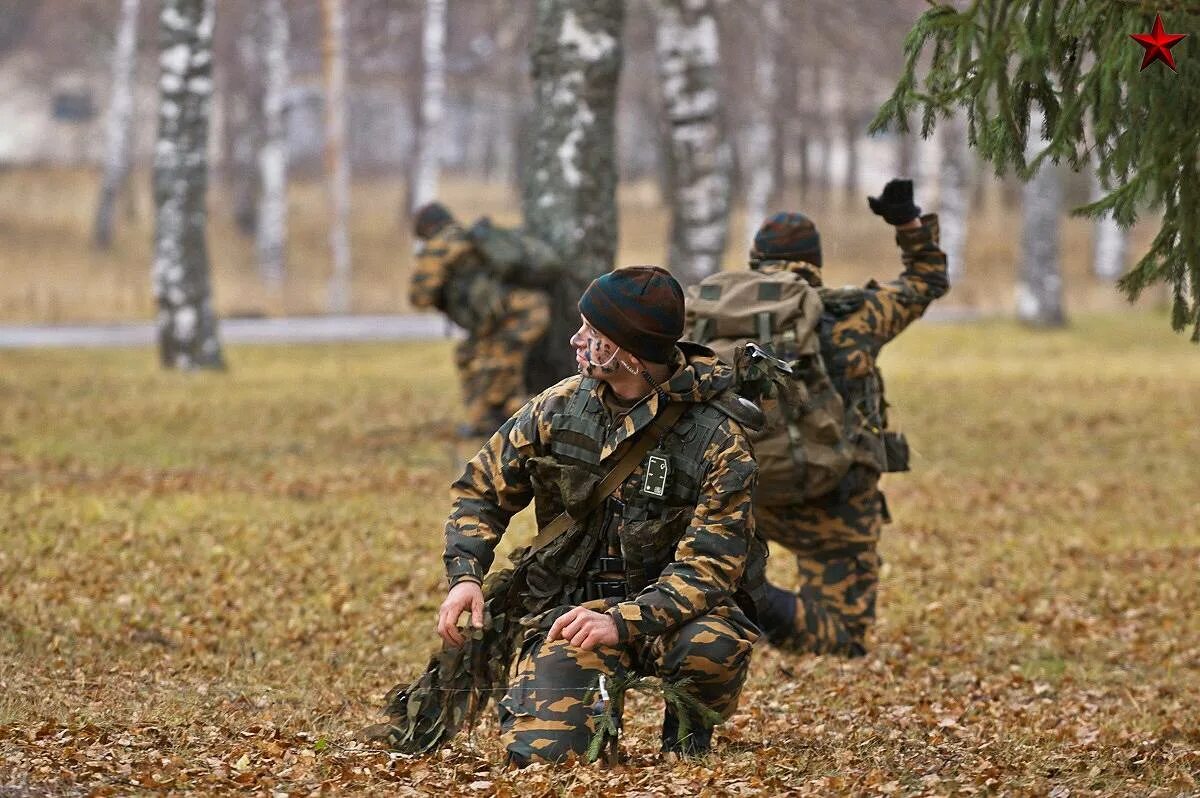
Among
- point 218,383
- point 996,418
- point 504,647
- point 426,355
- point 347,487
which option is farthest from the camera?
point 426,355

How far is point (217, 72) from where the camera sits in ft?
167

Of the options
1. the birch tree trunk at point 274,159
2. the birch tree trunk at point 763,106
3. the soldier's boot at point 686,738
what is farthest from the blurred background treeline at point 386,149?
the soldier's boot at point 686,738

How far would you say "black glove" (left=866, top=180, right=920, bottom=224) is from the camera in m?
8.47

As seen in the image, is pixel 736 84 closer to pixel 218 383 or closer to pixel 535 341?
pixel 218 383

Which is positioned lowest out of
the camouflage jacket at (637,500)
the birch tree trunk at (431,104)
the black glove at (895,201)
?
the camouflage jacket at (637,500)

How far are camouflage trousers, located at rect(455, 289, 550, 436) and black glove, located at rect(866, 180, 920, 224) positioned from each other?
7120 mm

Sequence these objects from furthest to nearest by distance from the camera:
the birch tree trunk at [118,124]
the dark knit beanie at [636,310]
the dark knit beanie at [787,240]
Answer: the birch tree trunk at [118,124]
the dark knit beanie at [787,240]
the dark knit beanie at [636,310]

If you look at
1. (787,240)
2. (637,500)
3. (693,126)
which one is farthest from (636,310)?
(693,126)

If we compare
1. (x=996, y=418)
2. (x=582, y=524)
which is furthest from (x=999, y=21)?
(x=996, y=418)

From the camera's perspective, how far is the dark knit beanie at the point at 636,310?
5.71 metres

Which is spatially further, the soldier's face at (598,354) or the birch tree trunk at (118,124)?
the birch tree trunk at (118,124)

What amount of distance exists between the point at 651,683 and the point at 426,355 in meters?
19.6

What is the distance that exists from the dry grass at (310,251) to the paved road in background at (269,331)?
2.04 m

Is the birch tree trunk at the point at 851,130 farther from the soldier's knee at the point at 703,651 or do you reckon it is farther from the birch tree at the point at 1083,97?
the soldier's knee at the point at 703,651
